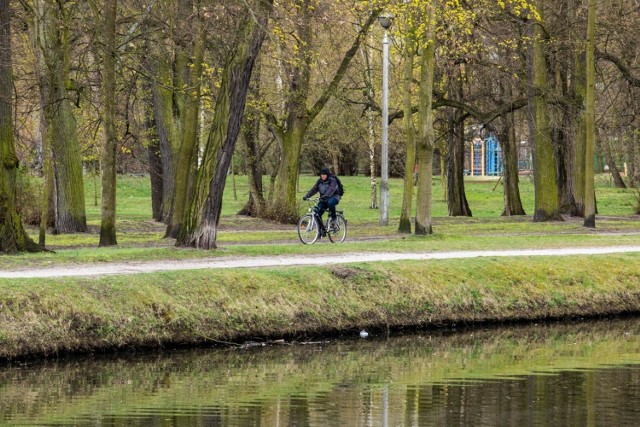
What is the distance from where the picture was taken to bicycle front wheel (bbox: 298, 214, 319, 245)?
88.6 feet

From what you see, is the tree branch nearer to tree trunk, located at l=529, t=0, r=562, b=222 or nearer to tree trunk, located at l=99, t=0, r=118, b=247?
tree trunk, located at l=529, t=0, r=562, b=222

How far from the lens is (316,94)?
44156 mm

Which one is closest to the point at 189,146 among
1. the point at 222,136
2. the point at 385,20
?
the point at 222,136

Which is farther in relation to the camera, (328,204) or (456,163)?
(456,163)

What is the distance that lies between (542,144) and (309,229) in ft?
41.3

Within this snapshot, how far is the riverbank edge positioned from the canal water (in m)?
0.39

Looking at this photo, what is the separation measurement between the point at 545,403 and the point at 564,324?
7743mm

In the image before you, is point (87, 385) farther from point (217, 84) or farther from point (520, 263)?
point (217, 84)

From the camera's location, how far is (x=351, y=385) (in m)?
13.6

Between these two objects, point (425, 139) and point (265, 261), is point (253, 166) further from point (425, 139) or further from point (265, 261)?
point (265, 261)

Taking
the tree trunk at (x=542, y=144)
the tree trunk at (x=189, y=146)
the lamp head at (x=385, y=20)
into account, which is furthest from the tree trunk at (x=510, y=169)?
the tree trunk at (x=189, y=146)

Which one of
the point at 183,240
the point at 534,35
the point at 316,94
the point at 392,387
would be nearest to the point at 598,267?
the point at 183,240

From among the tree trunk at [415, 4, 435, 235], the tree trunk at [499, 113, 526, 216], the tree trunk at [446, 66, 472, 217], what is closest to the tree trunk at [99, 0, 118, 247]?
the tree trunk at [415, 4, 435, 235]

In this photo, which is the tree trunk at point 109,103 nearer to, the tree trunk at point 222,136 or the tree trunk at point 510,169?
the tree trunk at point 222,136
